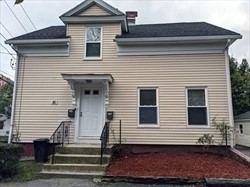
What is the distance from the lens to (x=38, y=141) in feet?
27.3

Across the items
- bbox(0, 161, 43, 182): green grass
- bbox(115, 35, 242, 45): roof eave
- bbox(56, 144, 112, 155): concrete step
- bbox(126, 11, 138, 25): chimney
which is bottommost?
bbox(0, 161, 43, 182): green grass

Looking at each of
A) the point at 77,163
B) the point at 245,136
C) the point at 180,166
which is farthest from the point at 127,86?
the point at 245,136

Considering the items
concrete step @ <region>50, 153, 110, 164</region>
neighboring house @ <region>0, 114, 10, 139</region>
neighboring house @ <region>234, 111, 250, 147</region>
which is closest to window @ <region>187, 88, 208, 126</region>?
concrete step @ <region>50, 153, 110, 164</region>

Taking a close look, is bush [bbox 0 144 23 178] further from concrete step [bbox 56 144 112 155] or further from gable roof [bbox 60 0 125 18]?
gable roof [bbox 60 0 125 18]

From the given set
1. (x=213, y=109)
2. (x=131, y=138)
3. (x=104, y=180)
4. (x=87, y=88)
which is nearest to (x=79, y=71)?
(x=87, y=88)

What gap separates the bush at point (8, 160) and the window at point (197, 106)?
6183 millimetres

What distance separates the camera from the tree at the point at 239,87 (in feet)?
74.4

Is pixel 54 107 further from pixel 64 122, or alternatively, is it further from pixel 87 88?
pixel 87 88

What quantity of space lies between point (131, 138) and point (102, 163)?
2.29 m

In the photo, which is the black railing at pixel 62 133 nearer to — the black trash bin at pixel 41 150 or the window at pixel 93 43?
the black trash bin at pixel 41 150

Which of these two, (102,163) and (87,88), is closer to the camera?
(102,163)

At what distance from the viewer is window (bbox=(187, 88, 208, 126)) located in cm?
902

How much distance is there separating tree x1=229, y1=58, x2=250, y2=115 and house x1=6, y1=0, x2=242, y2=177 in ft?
48.6

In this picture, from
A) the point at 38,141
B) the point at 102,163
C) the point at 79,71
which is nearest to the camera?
the point at 102,163
